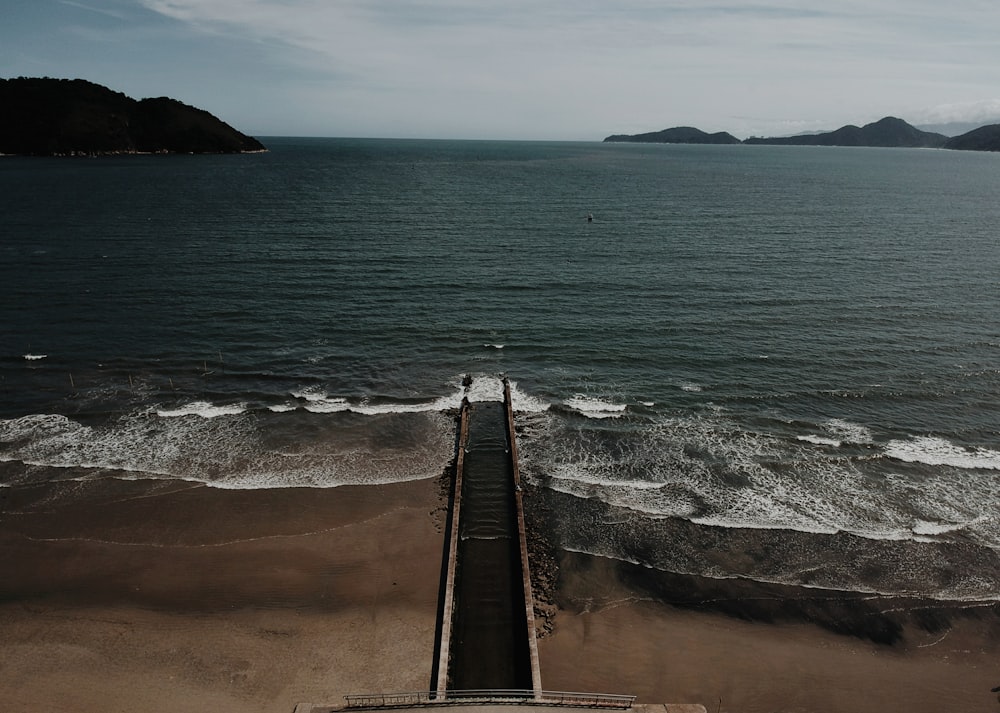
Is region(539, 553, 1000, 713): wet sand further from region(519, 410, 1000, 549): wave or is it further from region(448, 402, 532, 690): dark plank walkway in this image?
region(519, 410, 1000, 549): wave

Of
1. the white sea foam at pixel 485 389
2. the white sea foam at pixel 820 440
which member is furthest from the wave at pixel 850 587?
the white sea foam at pixel 485 389

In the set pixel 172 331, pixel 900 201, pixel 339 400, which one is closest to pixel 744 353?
pixel 339 400

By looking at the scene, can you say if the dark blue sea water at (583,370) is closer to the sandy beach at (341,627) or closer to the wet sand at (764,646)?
the wet sand at (764,646)

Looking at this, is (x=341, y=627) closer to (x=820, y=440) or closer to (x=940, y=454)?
(x=820, y=440)

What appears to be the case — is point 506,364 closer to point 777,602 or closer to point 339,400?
point 339,400

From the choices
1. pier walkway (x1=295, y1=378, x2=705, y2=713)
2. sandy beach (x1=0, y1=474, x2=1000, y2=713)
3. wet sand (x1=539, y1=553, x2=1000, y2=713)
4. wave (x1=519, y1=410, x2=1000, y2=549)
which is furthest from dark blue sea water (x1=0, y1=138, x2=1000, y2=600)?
sandy beach (x1=0, y1=474, x2=1000, y2=713)

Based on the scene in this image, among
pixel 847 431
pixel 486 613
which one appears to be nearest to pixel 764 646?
pixel 486 613
